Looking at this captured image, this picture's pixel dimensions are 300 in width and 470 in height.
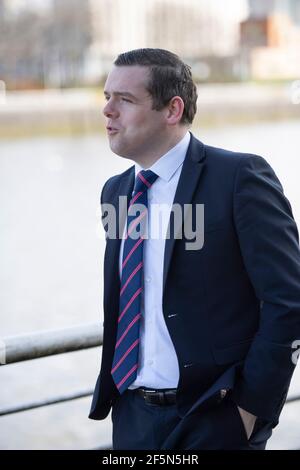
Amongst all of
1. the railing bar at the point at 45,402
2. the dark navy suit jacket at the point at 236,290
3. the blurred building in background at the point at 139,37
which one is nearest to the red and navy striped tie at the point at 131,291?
the dark navy suit jacket at the point at 236,290

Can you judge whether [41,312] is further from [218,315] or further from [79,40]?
[79,40]

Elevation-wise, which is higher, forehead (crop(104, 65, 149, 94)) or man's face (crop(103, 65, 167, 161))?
forehead (crop(104, 65, 149, 94))

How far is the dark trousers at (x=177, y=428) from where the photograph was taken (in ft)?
5.94

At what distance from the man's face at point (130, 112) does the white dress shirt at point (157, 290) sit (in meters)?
0.07

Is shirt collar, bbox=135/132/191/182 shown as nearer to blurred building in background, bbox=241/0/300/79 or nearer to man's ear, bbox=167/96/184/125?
man's ear, bbox=167/96/184/125

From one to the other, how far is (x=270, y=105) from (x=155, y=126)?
42478 millimetres

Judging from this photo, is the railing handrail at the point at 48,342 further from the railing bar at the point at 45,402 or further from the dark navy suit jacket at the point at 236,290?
the dark navy suit jacket at the point at 236,290

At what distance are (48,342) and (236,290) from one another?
1.89ft

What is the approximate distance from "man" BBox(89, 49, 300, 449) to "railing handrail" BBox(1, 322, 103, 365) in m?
0.22

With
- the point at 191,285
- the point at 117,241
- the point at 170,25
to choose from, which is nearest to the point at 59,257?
the point at 117,241

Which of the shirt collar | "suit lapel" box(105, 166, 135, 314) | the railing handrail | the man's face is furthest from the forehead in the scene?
the railing handrail

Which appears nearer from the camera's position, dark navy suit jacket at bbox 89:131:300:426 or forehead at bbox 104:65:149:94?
dark navy suit jacket at bbox 89:131:300:426

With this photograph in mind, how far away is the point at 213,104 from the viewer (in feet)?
127

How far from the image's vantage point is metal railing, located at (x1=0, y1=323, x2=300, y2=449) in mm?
2074
